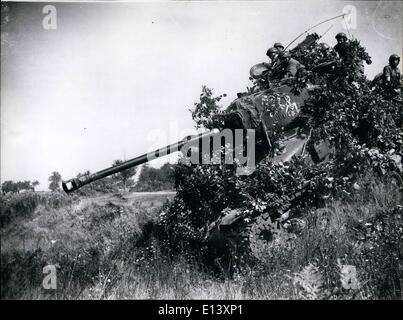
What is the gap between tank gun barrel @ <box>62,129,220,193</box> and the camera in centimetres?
538

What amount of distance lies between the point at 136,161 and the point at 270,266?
280 cm

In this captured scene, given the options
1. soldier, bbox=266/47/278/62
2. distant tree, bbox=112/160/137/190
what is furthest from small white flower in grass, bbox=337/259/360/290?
distant tree, bbox=112/160/137/190

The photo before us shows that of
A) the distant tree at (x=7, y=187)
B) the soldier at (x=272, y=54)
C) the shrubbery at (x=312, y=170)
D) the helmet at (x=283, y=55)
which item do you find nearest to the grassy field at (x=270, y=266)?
the shrubbery at (x=312, y=170)

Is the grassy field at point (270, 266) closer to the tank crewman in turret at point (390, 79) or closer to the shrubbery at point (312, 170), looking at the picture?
the shrubbery at point (312, 170)

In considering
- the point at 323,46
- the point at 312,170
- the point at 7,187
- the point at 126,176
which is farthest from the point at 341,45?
the point at 126,176

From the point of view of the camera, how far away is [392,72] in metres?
9.52

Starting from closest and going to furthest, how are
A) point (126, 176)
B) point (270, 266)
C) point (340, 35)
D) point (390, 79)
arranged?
point (270, 266) < point (340, 35) < point (390, 79) < point (126, 176)

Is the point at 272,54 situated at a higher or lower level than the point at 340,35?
lower

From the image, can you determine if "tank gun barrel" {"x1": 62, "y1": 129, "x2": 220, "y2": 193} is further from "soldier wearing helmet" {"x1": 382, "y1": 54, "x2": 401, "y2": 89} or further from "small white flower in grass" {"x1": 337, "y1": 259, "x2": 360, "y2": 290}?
"soldier wearing helmet" {"x1": 382, "y1": 54, "x2": 401, "y2": 89}

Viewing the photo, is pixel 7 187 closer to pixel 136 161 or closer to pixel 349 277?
pixel 136 161

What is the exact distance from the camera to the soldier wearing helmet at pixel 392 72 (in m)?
9.25

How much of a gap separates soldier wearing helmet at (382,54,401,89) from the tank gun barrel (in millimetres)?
5436

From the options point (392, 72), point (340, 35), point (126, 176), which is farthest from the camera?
point (126, 176)
